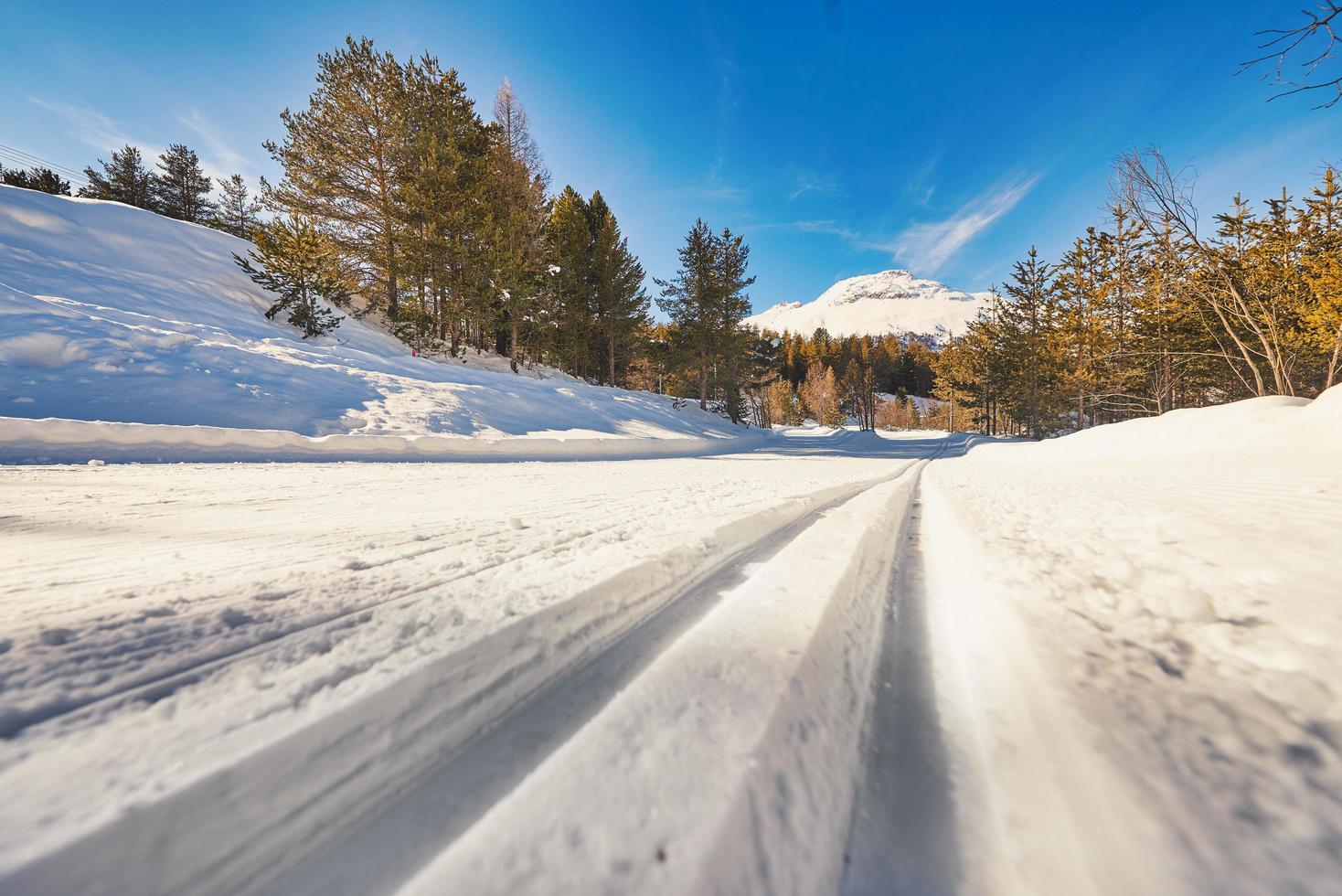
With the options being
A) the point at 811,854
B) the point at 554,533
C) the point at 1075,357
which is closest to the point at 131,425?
the point at 554,533

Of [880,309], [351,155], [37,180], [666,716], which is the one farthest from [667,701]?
[880,309]

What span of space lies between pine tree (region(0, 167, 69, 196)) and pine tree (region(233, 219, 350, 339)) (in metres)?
19.1

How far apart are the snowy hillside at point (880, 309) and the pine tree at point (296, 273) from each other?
122 metres

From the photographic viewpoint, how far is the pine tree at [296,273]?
1162 centimetres

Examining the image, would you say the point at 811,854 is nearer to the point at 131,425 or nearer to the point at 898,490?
the point at 898,490

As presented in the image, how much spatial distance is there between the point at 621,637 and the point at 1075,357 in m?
22.6

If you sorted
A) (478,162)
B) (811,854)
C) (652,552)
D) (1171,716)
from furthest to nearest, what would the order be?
(478,162)
(652,552)
(1171,716)
(811,854)

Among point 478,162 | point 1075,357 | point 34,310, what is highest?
point 478,162

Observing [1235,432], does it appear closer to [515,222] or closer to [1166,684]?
[1166,684]

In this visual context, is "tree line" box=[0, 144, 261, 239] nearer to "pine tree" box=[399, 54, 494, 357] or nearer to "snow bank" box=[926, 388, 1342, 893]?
"pine tree" box=[399, 54, 494, 357]

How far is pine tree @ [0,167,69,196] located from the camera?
66.3 feet

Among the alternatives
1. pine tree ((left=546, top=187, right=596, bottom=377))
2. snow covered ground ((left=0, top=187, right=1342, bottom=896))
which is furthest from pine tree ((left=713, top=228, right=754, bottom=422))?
snow covered ground ((left=0, top=187, right=1342, bottom=896))

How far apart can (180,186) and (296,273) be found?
27526mm

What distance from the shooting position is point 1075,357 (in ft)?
54.7
